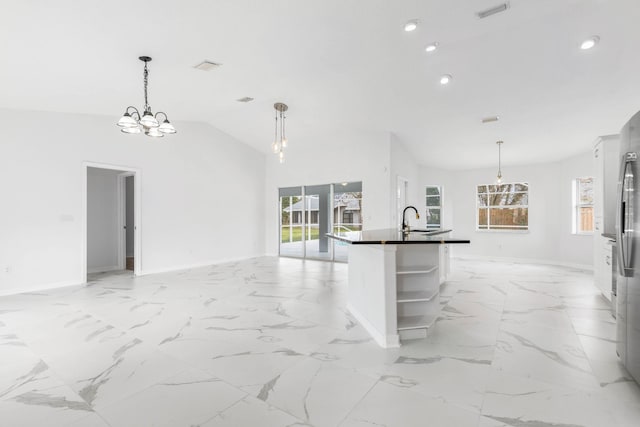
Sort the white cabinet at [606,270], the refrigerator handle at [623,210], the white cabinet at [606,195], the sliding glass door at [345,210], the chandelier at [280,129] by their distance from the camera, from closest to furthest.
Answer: the refrigerator handle at [623,210] < the white cabinet at [606,270] < the white cabinet at [606,195] < the chandelier at [280,129] < the sliding glass door at [345,210]

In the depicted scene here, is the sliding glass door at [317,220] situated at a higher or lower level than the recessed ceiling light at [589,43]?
lower

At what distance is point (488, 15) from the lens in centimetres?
326

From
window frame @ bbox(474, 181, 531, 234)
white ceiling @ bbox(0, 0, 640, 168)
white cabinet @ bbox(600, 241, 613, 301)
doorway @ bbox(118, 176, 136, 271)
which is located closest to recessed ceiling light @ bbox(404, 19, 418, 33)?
white ceiling @ bbox(0, 0, 640, 168)

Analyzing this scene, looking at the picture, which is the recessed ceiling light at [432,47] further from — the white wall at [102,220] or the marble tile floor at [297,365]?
the white wall at [102,220]

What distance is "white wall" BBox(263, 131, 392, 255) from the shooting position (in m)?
7.11

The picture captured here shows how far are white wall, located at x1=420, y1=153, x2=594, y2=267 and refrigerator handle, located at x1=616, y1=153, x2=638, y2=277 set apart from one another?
19.2 ft

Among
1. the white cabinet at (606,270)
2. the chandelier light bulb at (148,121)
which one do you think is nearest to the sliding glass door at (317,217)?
the white cabinet at (606,270)

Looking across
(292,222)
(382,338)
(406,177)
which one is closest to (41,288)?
(292,222)

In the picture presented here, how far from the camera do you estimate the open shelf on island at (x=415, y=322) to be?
3.10 m

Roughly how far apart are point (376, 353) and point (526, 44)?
3.82m

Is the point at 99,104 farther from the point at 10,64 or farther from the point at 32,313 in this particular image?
the point at 32,313

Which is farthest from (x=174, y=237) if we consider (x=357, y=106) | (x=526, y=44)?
(x=526, y=44)

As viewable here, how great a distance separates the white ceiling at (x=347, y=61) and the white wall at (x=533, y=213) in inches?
57.4

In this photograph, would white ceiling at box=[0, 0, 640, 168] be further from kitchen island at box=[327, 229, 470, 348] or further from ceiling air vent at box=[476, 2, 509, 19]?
kitchen island at box=[327, 229, 470, 348]
